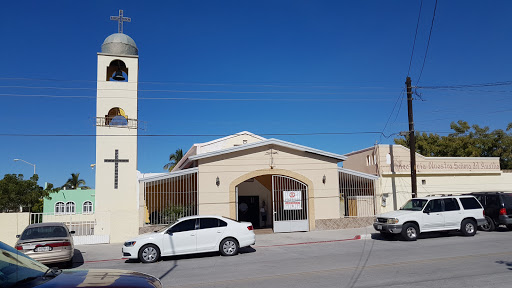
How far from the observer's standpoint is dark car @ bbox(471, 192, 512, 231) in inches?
733

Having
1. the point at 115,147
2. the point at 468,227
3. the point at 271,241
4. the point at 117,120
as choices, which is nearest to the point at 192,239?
the point at 271,241

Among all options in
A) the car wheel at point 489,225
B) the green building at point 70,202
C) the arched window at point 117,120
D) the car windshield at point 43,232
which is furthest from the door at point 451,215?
the green building at point 70,202

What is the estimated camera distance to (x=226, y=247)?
46.1 feet

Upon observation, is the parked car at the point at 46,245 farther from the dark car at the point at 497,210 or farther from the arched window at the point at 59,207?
the arched window at the point at 59,207

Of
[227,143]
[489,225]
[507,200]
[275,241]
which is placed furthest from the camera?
[227,143]

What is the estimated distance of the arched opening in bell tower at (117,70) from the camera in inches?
939

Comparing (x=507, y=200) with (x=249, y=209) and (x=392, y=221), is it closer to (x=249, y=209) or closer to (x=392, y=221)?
(x=392, y=221)

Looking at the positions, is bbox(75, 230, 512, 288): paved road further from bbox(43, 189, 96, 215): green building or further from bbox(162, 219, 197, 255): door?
bbox(43, 189, 96, 215): green building

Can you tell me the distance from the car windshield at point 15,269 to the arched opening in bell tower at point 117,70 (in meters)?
20.7

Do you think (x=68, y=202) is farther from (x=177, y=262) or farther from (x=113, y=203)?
(x=177, y=262)

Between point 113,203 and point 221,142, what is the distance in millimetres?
14181

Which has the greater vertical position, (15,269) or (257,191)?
(257,191)

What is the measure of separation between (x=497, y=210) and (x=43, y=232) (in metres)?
19.4

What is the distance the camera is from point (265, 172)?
22000 mm
